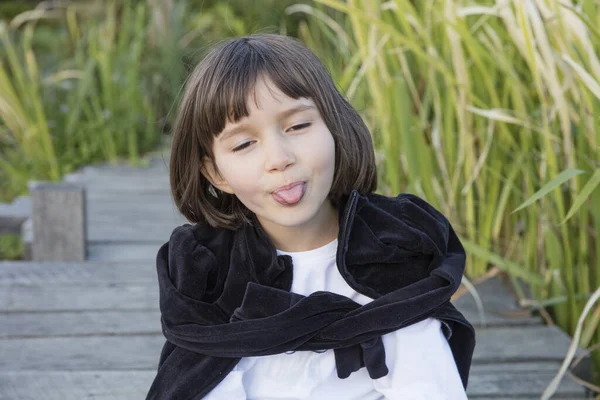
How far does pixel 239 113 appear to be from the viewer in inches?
59.1

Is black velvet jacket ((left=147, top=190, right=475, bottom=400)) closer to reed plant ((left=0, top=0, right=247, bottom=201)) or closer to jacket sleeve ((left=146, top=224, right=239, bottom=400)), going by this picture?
jacket sleeve ((left=146, top=224, right=239, bottom=400))

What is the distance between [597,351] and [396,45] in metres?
1.09

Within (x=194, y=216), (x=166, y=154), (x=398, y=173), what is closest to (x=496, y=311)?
(x=398, y=173)

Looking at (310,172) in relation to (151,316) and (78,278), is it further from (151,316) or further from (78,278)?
(78,278)

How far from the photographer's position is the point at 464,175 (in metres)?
2.60

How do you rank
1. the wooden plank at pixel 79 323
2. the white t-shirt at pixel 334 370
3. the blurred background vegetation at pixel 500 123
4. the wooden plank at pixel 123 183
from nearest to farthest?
the white t-shirt at pixel 334 370 → the blurred background vegetation at pixel 500 123 → the wooden plank at pixel 79 323 → the wooden plank at pixel 123 183

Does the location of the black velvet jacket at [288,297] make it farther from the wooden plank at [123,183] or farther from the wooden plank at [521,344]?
the wooden plank at [123,183]

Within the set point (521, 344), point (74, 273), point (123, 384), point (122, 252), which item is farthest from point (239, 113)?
point (122, 252)

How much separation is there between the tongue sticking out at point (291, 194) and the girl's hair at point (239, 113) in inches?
5.9

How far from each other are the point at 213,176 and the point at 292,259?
0.23 m

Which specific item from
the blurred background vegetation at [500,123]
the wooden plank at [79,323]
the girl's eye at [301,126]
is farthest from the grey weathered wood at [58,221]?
the girl's eye at [301,126]

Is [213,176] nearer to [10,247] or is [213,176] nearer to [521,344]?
[521,344]

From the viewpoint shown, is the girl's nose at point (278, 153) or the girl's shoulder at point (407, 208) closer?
the girl's nose at point (278, 153)

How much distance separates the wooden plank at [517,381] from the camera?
6.64 ft
